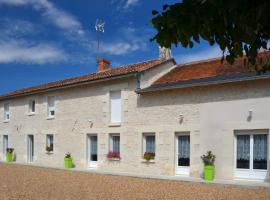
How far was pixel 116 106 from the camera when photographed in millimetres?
17484

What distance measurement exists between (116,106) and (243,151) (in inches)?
260

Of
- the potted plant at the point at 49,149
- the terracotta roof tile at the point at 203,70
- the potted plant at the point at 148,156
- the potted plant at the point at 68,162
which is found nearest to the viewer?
the terracotta roof tile at the point at 203,70

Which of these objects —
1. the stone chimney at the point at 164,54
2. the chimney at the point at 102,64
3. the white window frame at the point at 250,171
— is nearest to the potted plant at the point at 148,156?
the white window frame at the point at 250,171

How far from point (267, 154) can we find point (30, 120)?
1494 cm

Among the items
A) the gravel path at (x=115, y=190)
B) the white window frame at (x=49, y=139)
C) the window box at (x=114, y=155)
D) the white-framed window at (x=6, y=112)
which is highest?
the white-framed window at (x=6, y=112)

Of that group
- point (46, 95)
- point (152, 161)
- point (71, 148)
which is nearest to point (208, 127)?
point (152, 161)

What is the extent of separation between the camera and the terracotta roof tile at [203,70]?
14094mm

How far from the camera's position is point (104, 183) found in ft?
41.9

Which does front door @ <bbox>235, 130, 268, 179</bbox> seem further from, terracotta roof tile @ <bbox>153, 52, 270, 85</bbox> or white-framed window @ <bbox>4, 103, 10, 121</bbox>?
white-framed window @ <bbox>4, 103, 10, 121</bbox>

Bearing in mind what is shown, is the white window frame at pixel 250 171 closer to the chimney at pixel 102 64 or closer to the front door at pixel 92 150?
the front door at pixel 92 150

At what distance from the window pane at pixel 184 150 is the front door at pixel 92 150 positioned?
5.06 metres

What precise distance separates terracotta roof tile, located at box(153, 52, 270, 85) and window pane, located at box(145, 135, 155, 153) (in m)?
2.39

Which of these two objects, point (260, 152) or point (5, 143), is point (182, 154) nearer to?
point (260, 152)

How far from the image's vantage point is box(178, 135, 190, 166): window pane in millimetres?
14688
